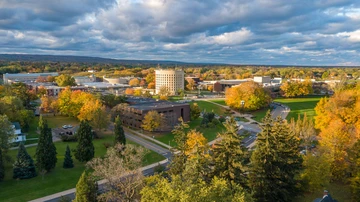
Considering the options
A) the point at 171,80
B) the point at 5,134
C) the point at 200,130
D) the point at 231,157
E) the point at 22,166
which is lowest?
the point at 200,130

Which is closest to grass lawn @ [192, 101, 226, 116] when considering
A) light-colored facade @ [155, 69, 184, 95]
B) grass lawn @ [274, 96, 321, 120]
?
grass lawn @ [274, 96, 321, 120]

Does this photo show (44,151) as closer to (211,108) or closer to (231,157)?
(231,157)

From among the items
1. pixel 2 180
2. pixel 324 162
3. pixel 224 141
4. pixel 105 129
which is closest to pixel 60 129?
pixel 105 129

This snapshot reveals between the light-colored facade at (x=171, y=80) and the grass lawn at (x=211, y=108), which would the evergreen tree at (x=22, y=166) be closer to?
the grass lawn at (x=211, y=108)

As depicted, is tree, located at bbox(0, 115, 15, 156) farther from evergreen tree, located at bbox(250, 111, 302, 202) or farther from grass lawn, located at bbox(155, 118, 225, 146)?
evergreen tree, located at bbox(250, 111, 302, 202)

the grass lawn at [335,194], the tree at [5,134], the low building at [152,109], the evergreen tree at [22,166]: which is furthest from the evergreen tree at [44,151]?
the grass lawn at [335,194]

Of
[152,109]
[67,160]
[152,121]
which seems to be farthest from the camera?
[152,109]

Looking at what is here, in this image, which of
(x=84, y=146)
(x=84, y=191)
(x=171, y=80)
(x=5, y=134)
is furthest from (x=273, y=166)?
(x=171, y=80)
